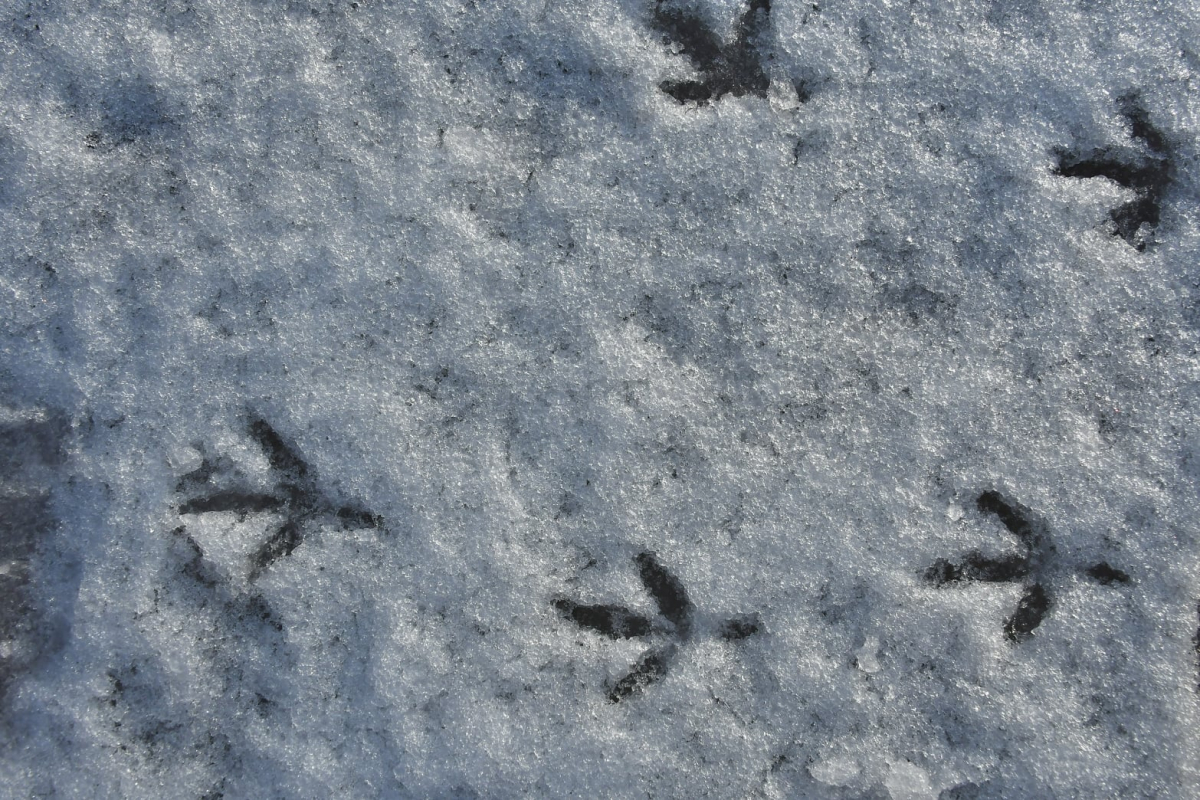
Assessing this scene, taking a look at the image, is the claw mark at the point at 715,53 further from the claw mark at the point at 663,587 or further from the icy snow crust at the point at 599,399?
the claw mark at the point at 663,587

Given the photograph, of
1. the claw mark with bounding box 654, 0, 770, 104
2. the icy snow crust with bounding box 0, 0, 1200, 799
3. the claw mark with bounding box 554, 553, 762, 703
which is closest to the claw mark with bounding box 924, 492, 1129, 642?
the icy snow crust with bounding box 0, 0, 1200, 799

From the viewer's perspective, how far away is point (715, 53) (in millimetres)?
1507

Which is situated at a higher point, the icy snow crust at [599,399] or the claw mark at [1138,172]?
the claw mark at [1138,172]

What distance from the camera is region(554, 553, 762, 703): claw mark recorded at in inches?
57.7

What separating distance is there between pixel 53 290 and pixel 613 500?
1.25m

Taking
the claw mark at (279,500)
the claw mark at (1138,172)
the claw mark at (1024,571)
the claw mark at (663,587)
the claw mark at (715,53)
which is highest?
the claw mark at (1138,172)

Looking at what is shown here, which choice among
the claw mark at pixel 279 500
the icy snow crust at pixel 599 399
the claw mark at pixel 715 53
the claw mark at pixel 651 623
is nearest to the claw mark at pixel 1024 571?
the icy snow crust at pixel 599 399

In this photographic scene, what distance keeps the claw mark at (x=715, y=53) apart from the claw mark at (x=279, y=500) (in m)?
1.09

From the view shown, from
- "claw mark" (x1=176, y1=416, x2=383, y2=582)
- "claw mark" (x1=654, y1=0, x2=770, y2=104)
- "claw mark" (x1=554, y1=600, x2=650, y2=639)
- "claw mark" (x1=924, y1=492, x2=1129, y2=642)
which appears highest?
"claw mark" (x1=654, y1=0, x2=770, y2=104)

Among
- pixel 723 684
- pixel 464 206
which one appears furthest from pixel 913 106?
pixel 723 684

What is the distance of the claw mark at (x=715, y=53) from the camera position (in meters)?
1.50

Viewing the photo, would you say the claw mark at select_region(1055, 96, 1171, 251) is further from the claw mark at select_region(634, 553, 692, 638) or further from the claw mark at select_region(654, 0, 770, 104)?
the claw mark at select_region(634, 553, 692, 638)

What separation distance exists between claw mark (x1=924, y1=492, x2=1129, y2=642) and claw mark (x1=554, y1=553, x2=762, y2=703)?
1.38ft

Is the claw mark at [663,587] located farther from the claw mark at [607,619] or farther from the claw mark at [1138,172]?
the claw mark at [1138,172]
